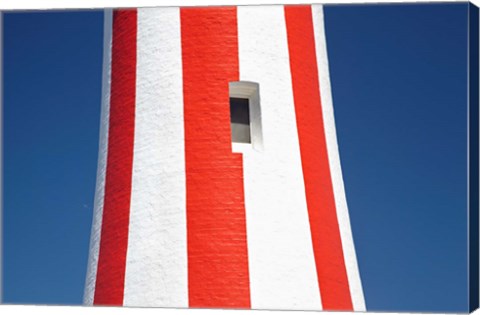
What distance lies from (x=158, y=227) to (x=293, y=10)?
1.59 metres

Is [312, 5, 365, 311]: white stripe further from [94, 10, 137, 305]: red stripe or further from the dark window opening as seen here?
[94, 10, 137, 305]: red stripe

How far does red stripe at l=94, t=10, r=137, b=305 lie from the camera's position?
32.5 ft

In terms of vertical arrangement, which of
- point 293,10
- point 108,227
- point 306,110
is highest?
point 293,10

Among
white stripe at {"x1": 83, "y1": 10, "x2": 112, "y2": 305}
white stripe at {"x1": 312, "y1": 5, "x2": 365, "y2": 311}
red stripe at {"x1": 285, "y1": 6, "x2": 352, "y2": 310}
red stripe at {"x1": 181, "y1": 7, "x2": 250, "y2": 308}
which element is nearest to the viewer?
red stripe at {"x1": 181, "y1": 7, "x2": 250, "y2": 308}

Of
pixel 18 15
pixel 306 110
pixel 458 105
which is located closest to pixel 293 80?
pixel 306 110

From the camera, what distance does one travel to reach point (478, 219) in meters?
9.43

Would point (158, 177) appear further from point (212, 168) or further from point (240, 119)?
point (240, 119)

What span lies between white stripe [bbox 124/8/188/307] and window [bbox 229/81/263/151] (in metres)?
0.33

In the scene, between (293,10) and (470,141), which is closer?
(470,141)

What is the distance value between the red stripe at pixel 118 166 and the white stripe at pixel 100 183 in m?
0.05

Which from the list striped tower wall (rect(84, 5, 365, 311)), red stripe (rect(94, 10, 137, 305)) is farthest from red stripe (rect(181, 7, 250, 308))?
red stripe (rect(94, 10, 137, 305))

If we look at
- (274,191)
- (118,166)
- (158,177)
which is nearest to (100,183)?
(118,166)

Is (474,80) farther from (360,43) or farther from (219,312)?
(219,312)

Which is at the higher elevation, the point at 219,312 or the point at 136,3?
the point at 136,3
